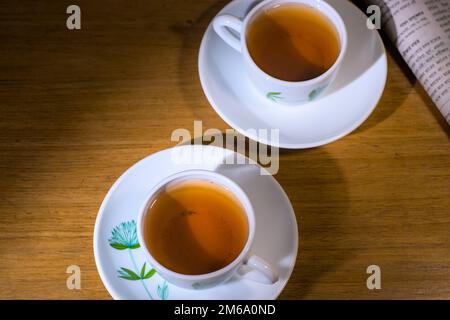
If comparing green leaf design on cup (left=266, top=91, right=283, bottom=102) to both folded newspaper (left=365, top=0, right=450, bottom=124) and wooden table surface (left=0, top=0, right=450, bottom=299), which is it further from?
folded newspaper (left=365, top=0, right=450, bottom=124)

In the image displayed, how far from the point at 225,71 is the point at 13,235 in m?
0.41

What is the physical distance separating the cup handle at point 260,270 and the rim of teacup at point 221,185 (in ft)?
0.04

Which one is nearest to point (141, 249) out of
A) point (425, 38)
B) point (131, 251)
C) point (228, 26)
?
point (131, 251)

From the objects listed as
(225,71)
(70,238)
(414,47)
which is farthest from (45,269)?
(414,47)

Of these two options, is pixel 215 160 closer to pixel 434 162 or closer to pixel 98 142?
pixel 98 142

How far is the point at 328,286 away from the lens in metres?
0.79

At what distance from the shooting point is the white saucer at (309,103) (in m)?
0.83

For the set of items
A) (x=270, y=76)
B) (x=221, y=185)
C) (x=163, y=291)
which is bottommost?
(x=163, y=291)

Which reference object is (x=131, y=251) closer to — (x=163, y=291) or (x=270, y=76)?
(x=163, y=291)

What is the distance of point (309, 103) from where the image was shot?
862 millimetres

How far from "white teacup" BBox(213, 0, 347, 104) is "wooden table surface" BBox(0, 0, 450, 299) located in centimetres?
9

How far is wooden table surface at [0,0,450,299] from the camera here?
0.80 meters

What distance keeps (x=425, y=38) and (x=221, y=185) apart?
0.42 m
